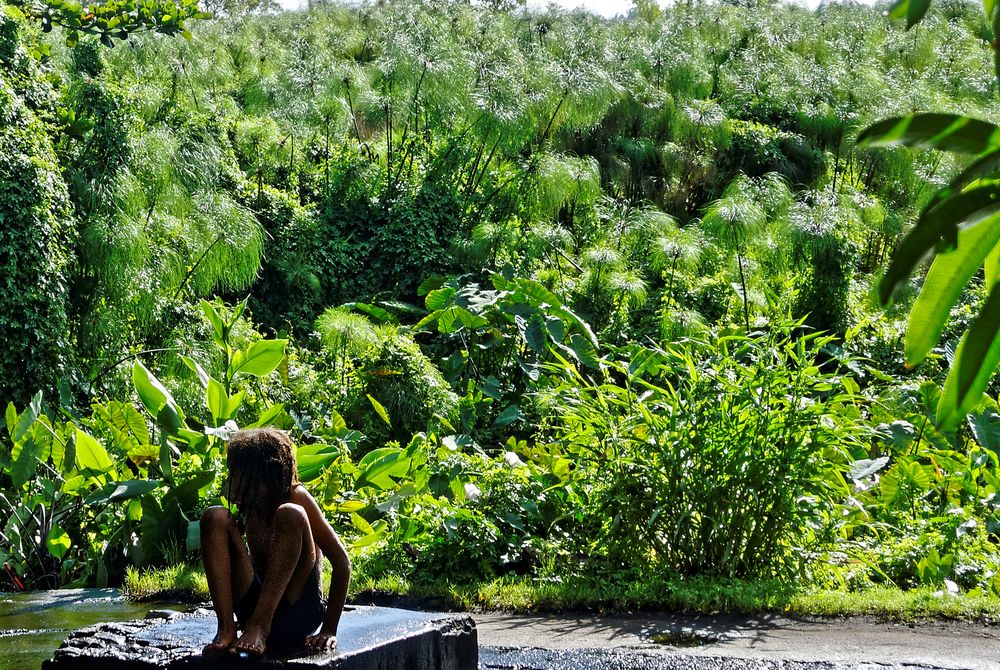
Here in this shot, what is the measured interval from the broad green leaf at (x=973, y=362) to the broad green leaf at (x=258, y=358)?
4974 mm

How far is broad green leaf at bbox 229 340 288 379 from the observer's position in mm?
6242

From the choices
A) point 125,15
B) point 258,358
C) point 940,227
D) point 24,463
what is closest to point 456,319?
point 258,358

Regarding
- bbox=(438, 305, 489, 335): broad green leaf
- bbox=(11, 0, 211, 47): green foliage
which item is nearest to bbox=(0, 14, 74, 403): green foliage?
bbox=(11, 0, 211, 47): green foliage

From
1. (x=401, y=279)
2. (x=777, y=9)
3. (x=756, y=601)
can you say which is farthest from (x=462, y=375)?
(x=777, y=9)

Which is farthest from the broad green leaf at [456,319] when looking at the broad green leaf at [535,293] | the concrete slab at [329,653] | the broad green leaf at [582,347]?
the concrete slab at [329,653]

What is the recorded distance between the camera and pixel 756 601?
202 inches

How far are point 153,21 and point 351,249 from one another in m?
5.12

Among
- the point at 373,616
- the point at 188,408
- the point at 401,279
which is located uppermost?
the point at 401,279

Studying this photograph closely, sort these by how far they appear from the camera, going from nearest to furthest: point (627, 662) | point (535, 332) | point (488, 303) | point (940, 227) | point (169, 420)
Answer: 1. point (940, 227)
2. point (627, 662)
3. point (169, 420)
4. point (535, 332)
5. point (488, 303)

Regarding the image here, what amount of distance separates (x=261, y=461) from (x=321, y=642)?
62cm

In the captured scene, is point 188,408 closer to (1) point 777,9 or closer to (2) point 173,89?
(2) point 173,89

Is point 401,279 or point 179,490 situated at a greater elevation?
point 401,279

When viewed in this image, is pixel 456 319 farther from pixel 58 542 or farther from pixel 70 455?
→ pixel 58 542

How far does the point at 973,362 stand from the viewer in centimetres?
142
